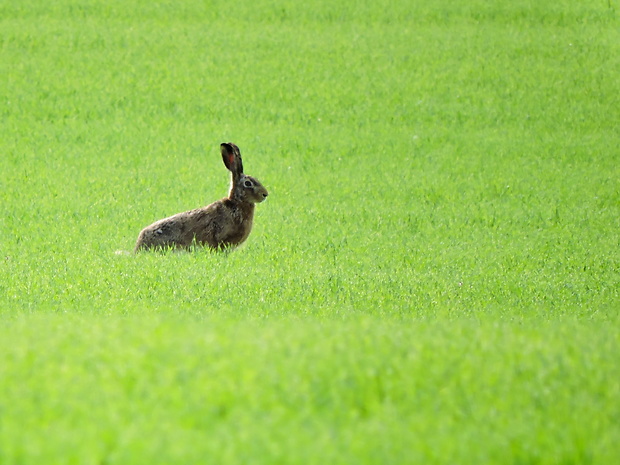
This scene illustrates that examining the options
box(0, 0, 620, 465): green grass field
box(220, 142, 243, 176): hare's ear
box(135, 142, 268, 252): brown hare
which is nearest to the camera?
box(0, 0, 620, 465): green grass field

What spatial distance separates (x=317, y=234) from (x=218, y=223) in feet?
10.0

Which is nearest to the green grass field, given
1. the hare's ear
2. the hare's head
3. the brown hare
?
the brown hare

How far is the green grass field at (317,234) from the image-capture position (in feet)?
16.1

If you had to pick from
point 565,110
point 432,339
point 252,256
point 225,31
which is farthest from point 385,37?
point 432,339

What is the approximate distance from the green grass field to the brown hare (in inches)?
10.2

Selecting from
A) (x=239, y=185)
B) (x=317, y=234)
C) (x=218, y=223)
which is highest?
(x=239, y=185)

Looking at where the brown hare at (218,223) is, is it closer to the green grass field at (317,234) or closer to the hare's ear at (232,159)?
the hare's ear at (232,159)

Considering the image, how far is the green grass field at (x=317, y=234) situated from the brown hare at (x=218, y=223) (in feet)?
0.85

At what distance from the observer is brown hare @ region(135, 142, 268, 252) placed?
40.7ft

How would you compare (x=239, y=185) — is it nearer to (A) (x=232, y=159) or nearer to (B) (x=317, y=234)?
(A) (x=232, y=159)

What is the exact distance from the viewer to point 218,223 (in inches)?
493

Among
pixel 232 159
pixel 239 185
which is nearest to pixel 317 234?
pixel 239 185

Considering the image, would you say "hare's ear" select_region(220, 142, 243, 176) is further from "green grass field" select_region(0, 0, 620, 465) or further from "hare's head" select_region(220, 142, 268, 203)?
"green grass field" select_region(0, 0, 620, 465)

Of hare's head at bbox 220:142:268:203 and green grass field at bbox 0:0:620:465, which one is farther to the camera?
hare's head at bbox 220:142:268:203
